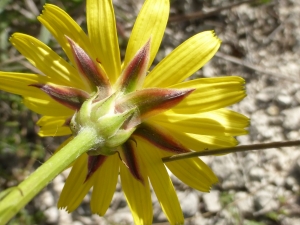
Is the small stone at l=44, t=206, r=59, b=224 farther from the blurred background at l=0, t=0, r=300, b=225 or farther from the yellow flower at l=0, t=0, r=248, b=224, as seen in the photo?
the yellow flower at l=0, t=0, r=248, b=224

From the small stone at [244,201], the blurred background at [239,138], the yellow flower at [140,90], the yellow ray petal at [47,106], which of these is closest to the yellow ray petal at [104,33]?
the yellow flower at [140,90]

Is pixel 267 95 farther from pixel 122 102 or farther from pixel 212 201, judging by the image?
pixel 122 102

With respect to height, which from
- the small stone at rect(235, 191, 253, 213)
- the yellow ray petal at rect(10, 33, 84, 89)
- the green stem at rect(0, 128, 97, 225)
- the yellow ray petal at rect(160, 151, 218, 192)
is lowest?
the green stem at rect(0, 128, 97, 225)

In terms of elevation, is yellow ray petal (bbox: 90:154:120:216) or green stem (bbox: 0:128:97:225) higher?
yellow ray petal (bbox: 90:154:120:216)

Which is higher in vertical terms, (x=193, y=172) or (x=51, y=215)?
(x=51, y=215)

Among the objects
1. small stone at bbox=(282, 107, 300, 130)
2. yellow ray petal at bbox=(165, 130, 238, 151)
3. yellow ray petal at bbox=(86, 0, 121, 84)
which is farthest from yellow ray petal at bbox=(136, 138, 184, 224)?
small stone at bbox=(282, 107, 300, 130)

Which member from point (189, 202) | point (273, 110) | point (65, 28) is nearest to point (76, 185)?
point (65, 28)
